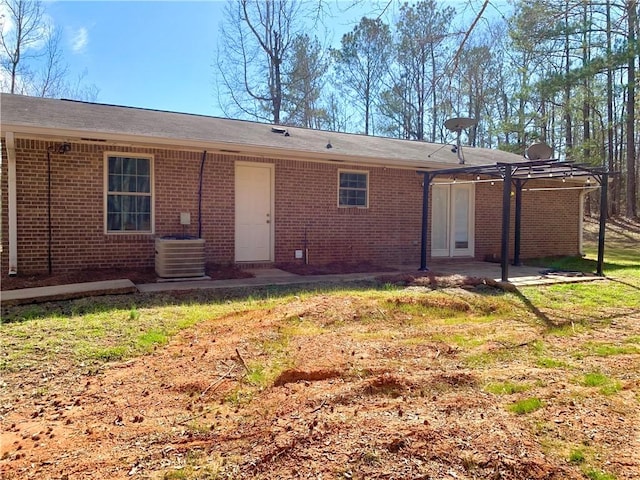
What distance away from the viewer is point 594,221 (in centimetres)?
2559

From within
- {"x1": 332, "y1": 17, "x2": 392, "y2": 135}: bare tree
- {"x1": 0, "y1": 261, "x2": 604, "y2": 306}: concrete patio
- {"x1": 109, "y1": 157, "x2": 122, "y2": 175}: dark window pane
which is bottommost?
{"x1": 0, "y1": 261, "x2": 604, "y2": 306}: concrete patio

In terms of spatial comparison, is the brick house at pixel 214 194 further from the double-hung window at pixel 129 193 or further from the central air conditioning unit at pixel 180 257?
the central air conditioning unit at pixel 180 257

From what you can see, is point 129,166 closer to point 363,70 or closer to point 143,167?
point 143,167

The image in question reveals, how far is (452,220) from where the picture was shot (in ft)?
40.0

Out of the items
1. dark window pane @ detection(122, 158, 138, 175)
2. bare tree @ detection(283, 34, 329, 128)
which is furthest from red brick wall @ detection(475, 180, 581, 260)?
bare tree @ detection(283, 34, 329, 128)

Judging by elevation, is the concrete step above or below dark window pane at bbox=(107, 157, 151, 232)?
below

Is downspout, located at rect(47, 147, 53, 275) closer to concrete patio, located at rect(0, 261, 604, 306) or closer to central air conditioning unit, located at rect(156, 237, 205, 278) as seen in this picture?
concrete patio, located at rect(0, 261, 604, 306)

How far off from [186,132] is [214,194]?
134 centimetres

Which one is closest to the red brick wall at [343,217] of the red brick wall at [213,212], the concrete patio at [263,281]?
the red brick wall at [213,212]

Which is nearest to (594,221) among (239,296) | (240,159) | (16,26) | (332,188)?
(332,188)

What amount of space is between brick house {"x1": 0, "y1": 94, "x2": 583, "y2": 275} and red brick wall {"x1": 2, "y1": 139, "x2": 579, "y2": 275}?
0.02 meters

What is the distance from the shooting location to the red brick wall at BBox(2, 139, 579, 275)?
7.82 metres

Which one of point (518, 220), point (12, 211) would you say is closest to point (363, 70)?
point (518, 220)

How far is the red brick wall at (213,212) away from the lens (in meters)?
7.82
